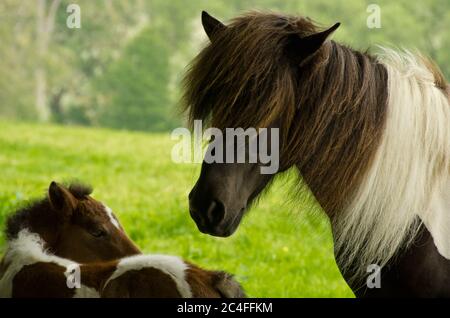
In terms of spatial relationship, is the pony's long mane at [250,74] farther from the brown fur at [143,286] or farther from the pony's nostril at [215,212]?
the brown fur at [143,286]

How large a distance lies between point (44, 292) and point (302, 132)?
1492 mm

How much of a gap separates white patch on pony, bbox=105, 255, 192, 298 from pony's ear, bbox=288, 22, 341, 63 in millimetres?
1113

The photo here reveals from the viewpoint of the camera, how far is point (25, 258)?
3615 millimetres

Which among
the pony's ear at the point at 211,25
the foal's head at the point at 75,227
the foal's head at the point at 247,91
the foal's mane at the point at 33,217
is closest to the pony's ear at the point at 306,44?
the foal's head at the point at 247,91

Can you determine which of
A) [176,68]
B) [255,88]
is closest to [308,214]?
[255,88]

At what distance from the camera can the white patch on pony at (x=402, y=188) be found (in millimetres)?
2748

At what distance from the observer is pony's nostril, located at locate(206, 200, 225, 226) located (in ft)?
8.73

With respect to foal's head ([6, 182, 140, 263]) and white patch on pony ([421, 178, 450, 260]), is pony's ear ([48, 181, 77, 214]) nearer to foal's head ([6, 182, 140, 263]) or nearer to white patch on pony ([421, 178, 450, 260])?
foal's head ([6, 182, 140, 263])

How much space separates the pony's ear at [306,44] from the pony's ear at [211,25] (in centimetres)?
31

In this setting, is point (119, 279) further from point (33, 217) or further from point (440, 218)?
point (440, 218)

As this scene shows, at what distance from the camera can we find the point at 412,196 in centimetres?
274

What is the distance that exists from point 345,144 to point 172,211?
5.13m

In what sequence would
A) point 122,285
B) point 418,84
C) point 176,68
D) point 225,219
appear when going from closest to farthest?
1. point 225,219
2. point 418,84
3. point 122,285
4. point 176,68
